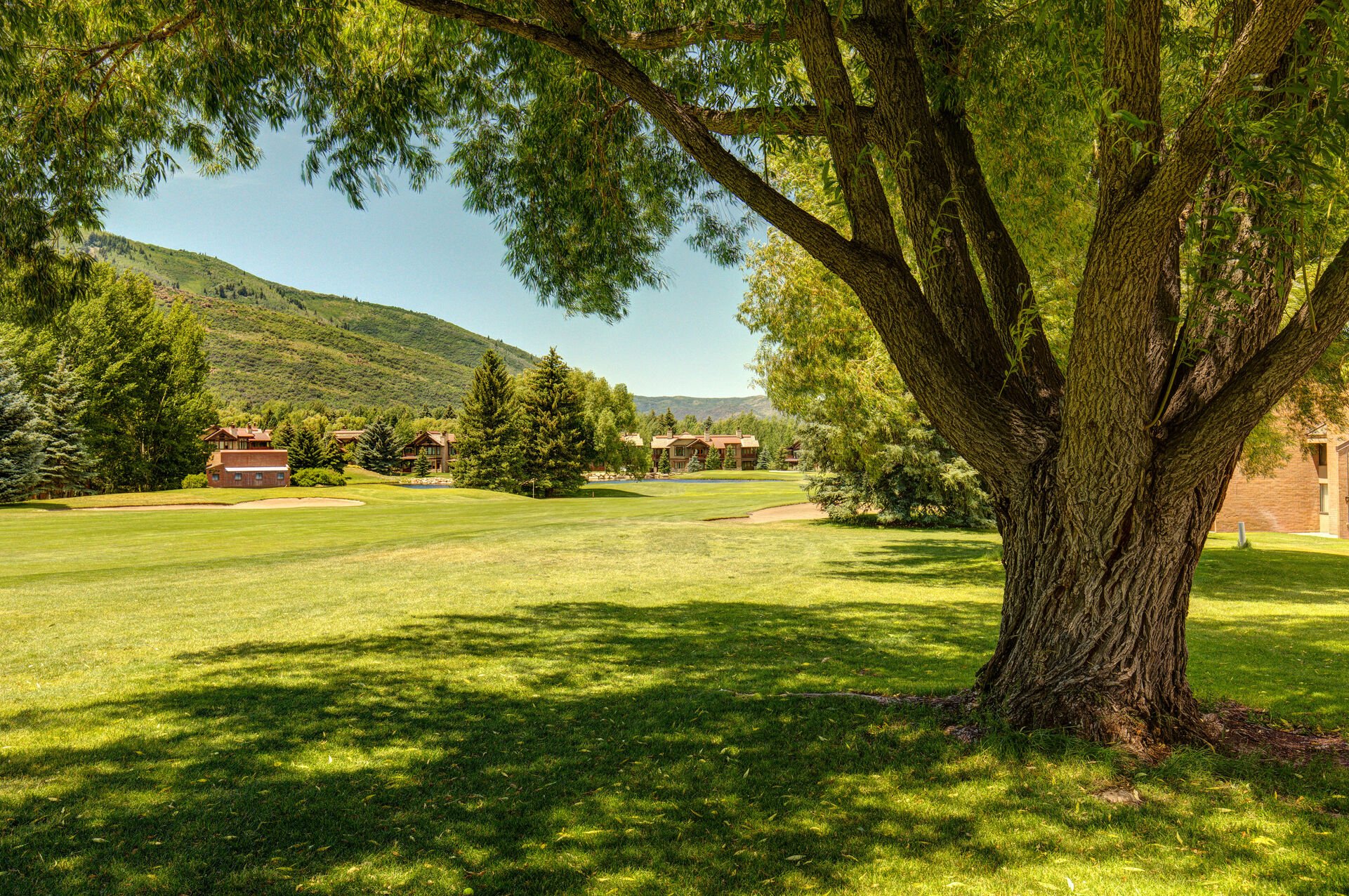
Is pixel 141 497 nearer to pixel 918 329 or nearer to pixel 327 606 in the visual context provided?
pixel 327 606

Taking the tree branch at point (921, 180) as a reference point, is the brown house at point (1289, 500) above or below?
below

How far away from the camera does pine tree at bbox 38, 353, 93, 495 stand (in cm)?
→ 3372

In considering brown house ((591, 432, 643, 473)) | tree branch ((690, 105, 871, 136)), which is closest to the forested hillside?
brown house ((591, 432, 643, 473))

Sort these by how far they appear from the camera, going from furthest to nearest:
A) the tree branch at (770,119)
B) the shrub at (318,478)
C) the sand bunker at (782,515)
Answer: the shrub at (318,478), the sand bunker at (782,515), the tree branch at (770,119)

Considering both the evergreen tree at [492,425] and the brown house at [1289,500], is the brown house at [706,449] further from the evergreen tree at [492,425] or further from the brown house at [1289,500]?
the brown house at [1289,500]

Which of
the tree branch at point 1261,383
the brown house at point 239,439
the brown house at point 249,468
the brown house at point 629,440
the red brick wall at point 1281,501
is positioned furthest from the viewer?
the brown house at point 239,439

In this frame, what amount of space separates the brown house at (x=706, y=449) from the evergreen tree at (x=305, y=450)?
45.8 meters

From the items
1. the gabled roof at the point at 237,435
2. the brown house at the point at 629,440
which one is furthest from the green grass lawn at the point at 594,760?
the gabled roof at the point at 237,435

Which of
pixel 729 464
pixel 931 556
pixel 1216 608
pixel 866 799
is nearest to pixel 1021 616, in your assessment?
pixel 866 799

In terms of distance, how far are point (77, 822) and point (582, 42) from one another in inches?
180

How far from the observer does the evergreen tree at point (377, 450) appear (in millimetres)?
71438

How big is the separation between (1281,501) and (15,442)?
51.1 m

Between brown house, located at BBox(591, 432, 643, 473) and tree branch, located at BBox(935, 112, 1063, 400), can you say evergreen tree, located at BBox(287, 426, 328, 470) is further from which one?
tree branch, located at BBox(935, 112, 1063, 400)

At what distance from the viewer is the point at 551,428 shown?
1730 inches
